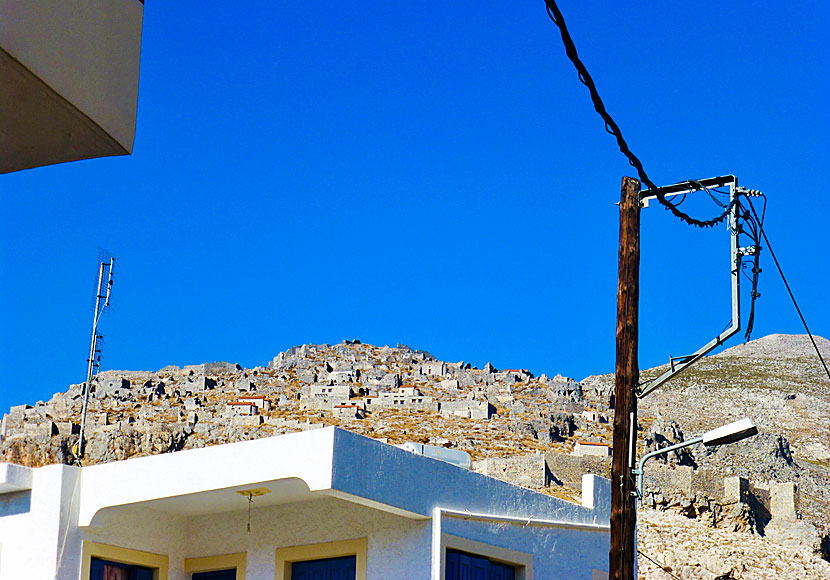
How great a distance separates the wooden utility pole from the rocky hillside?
76.8 feet

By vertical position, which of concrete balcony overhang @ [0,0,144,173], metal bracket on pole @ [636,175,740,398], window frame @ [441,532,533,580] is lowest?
window frame @ [441,532,533,580]

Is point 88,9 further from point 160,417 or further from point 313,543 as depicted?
point 160,417

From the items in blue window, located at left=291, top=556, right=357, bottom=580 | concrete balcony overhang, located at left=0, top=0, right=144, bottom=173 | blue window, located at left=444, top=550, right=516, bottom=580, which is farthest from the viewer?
blue window, located at left=291, top=556, right=357, bottom=580

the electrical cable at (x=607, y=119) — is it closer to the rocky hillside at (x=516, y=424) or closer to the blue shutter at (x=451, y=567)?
the blue shutter at (x=451, y=567)

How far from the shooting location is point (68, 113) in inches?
141

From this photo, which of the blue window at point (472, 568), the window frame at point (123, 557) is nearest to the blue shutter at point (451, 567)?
the blue window at point (472, 568)

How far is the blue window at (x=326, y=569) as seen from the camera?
1396cm

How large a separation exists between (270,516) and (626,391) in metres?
5.75

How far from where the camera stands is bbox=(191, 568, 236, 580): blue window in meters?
14.7

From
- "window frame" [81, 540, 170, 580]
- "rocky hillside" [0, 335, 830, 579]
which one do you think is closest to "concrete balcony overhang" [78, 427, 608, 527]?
"window frame" [81, 540, 170, 580]

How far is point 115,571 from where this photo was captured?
13977 millimetres

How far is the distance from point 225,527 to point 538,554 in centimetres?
413

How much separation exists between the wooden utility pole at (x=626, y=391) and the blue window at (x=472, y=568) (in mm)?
3384

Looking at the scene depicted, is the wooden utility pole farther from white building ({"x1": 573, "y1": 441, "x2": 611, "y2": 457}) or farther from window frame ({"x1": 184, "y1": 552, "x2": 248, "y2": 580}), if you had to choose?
white building ({"x1": 573, "y1": 441, "x2": 611, "y2": 457})
